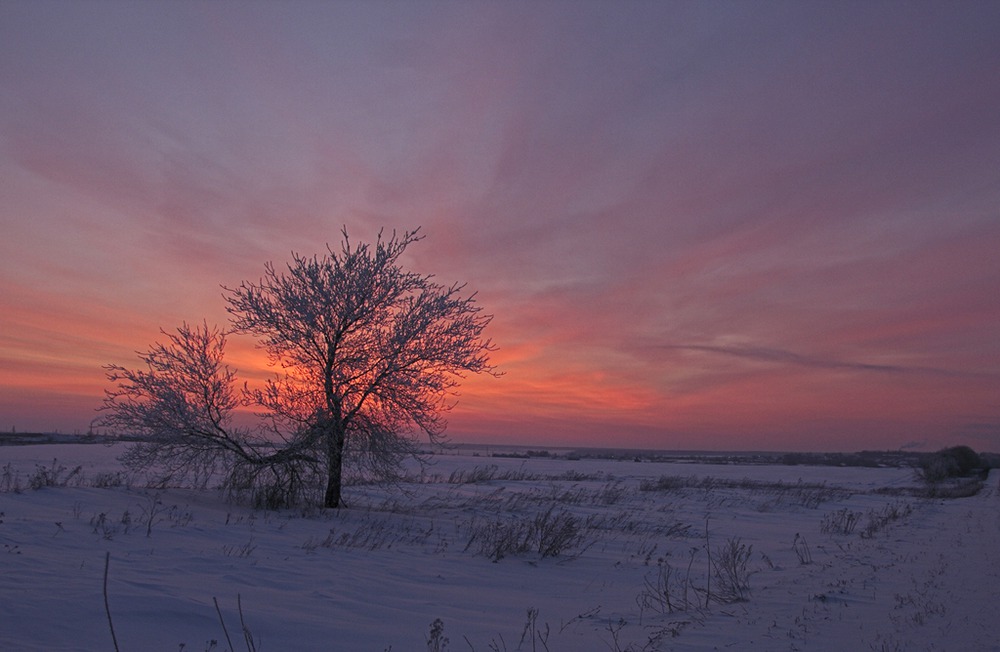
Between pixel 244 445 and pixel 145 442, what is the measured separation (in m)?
2.30

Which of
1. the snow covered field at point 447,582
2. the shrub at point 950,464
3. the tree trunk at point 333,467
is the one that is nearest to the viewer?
the snow covered field at point 447,582

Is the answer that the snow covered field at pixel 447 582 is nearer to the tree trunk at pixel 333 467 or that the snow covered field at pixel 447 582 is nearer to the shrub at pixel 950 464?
the tree trunk at pixel 333 467

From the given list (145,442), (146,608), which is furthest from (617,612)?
(145,442)

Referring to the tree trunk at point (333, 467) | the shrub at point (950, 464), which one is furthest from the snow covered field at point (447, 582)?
the shrub at point (950, 464)

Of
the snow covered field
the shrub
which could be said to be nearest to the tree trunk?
the snow covered field

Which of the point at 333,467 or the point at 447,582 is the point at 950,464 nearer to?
the point at 333,467

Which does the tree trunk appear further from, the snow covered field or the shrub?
the shrub

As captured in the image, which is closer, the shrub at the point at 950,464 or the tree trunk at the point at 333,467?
the tree trunk at the point at 333,467

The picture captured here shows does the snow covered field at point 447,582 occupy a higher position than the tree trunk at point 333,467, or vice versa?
the tree trunk at point 333,467

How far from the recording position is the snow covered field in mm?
6121

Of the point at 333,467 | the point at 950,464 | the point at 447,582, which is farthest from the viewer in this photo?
the point at 950,464

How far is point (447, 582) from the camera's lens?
31.0 feet

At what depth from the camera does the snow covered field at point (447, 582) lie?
6.12 meters

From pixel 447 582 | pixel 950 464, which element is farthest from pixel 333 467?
pixel 950 464
